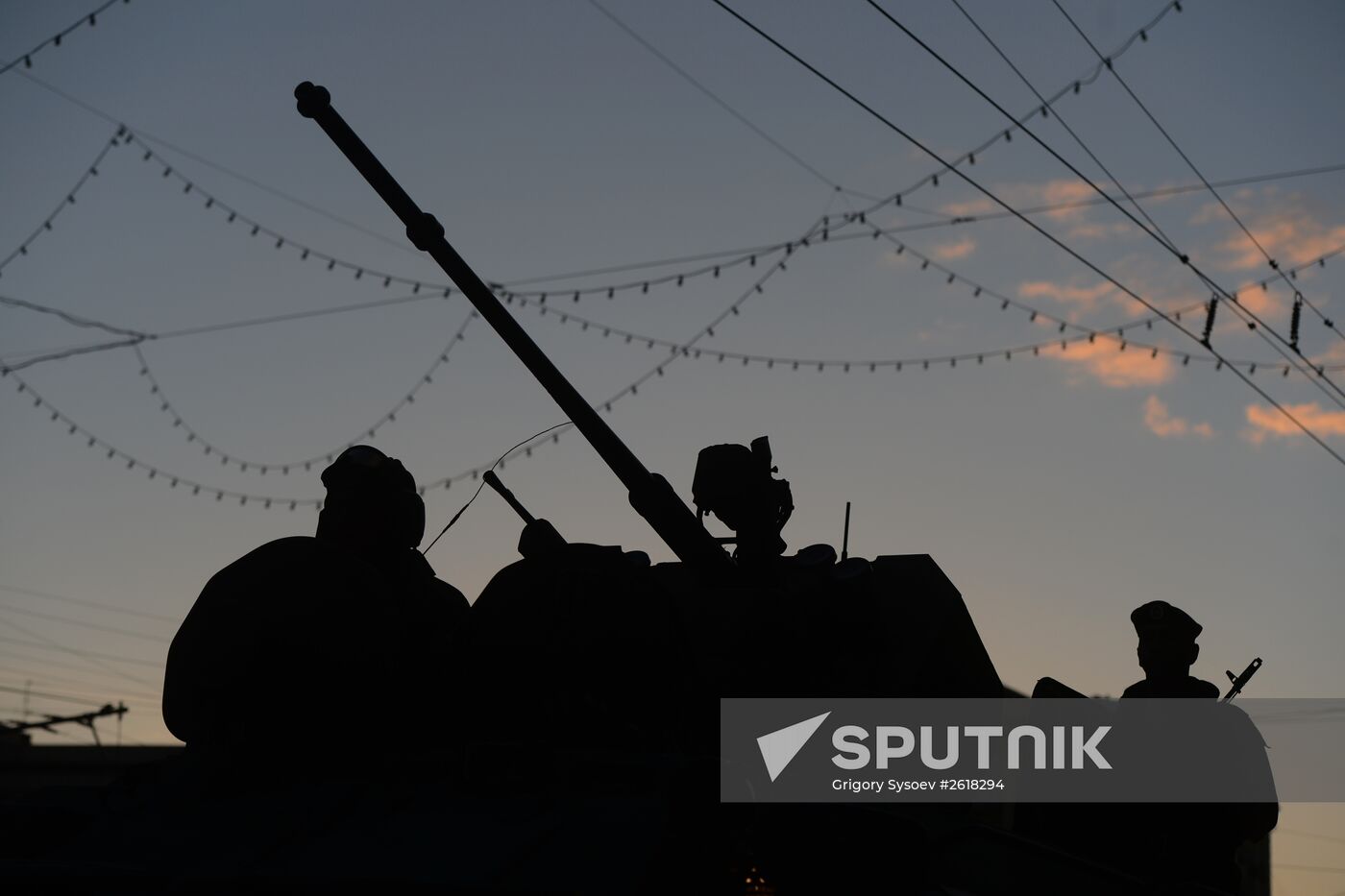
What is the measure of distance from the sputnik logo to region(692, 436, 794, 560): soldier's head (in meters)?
1.96

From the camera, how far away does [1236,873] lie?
825 centimetres

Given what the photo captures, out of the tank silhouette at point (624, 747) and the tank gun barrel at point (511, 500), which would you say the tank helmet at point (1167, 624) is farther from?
the tank gun barrel at point (511, 500)

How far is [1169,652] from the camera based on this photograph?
350 inches

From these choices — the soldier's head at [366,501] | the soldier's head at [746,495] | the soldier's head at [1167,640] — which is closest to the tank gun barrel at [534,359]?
the soldier's head at [746,495]

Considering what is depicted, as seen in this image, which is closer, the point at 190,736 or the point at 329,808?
the point at 329,808

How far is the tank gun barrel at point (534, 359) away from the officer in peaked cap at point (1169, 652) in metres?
2.51

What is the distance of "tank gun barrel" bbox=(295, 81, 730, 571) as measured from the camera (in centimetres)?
813

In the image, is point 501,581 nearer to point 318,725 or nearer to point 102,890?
point 318,725

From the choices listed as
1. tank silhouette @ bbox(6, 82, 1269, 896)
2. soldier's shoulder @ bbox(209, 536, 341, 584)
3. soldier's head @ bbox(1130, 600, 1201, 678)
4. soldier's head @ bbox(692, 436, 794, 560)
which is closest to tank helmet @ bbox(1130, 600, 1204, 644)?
soldier's head @ bbox(1130, 600, 1201, 678)

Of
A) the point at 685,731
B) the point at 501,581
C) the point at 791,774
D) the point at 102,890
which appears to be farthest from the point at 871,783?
the point at 102,890

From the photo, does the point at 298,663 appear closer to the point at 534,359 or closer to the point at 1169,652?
the point at 534,359

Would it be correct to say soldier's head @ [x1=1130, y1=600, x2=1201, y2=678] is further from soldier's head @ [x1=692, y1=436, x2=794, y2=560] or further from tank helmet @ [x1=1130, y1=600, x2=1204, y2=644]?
soldier's head @ [x1=692, y1=436, x2=794, y2=560]

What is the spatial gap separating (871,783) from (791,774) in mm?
735

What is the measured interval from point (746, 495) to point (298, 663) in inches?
140
